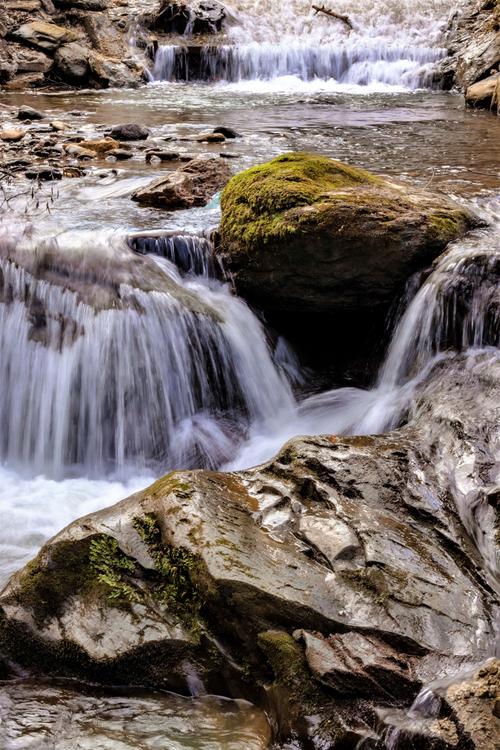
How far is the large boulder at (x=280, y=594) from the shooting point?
2.73 meters

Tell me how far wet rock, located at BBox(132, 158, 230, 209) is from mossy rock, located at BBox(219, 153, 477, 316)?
144 centimetres

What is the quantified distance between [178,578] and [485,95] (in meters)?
13.2

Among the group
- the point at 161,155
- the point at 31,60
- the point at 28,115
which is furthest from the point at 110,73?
the point at 161,155

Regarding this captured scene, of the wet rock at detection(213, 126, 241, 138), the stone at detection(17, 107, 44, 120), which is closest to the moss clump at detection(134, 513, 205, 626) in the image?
the wet rock at detection(213, 126, 241, 138)

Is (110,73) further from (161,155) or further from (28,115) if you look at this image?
(161,155)

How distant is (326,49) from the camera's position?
19.7 metres

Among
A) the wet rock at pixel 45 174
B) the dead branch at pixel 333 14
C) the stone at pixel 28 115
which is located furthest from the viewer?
the dead branch at pixel 333 14

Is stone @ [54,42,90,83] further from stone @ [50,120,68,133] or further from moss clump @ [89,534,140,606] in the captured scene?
moss clump @ [89,534,140,606]

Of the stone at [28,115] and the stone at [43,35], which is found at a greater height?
the stone at [43,35]

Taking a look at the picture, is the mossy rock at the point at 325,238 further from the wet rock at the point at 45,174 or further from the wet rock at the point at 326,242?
the wet rock at the point at 45,174

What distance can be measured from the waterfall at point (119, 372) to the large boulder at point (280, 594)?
1984 millimetres

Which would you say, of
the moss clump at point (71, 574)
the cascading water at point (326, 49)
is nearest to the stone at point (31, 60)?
the cascading water at point (326, 49)

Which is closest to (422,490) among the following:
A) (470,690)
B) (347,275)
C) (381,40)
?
(470,690)

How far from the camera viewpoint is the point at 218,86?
1872 cm
